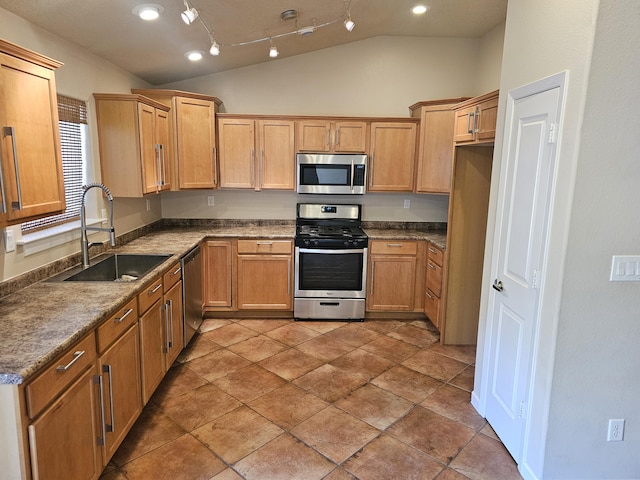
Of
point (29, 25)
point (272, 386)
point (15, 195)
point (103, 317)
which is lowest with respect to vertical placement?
point (272, 386)

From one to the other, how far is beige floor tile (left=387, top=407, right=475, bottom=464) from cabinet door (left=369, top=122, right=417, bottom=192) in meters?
2.46

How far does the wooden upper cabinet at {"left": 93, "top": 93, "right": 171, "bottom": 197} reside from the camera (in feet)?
10.7


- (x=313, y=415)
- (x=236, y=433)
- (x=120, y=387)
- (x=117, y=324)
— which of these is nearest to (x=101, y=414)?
(x=120, y=387)

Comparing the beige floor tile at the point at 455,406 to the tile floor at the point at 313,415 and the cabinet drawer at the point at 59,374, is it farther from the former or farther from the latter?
the cabinet drawer at the point at 59,374

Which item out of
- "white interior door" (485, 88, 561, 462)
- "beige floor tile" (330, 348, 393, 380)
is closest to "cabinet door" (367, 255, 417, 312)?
"beige floor tile" (330, 348, 393, 380)

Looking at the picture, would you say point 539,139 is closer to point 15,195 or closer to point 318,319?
point 15,195

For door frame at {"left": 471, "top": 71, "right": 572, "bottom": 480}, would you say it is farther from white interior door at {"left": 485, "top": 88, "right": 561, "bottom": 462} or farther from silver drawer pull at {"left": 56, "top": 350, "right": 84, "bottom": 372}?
silver drawer pull at {"left": 56, "top": 350, "right": 84, "bottom": 372}

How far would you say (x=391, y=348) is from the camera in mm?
3811

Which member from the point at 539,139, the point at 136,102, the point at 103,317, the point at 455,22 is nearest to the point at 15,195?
the point at 103,317

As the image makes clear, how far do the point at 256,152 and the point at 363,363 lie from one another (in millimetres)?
2418

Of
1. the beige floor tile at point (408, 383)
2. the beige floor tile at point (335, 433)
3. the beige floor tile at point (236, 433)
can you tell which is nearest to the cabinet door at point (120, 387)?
the beige floor tile at point (236, 433)

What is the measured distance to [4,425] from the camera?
1438 mm

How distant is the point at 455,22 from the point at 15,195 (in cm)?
396

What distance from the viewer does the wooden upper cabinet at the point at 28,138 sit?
71.4 inches
